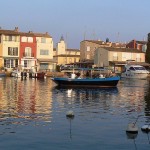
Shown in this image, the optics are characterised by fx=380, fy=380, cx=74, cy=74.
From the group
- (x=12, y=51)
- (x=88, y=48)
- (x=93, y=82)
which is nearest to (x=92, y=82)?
(x=93, y=82)

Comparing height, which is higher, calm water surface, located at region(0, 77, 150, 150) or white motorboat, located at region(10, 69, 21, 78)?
white motorboat, located at region(10, 69, 21, 78)

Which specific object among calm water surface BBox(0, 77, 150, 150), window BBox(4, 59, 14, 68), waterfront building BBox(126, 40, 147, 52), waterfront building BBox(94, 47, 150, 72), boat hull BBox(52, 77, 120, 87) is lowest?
calm water surface BBox(0, 77, 150, 150)

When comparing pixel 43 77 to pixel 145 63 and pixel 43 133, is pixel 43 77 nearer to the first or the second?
pixel 145 63

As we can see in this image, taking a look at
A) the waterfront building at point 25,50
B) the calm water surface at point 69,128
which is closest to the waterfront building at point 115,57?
the waterfront building at point 25,50

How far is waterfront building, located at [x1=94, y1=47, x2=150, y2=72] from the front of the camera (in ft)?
367

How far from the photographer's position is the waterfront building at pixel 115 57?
112m

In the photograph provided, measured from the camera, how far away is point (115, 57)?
113m

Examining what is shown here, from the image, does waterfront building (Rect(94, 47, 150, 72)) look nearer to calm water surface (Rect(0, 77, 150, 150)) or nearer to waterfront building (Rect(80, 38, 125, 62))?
waterfront building (Rect(80, 38, 125, 62))

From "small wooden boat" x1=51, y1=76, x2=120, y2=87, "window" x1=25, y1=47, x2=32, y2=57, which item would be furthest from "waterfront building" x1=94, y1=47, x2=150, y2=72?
"small wooden boat" x1=51, y1=76, x2=120, y2=87

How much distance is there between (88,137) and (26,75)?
70.3 metres

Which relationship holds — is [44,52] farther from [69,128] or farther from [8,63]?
[69,128]

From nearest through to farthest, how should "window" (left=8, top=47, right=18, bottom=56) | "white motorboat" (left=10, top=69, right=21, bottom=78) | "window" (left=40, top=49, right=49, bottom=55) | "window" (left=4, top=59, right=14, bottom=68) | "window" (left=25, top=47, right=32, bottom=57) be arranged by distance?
"white motorboat" (left=10, top=69, right=21, bottom=78) → "window" (left=4, top=59, right=14, bottom=68) → "window" (left=8, top=47, right=18, bottom=56) → "window" (left=25, top=47, right=32, bottom=57) → "window" (left=40, top=49, right=49, bottom=55)

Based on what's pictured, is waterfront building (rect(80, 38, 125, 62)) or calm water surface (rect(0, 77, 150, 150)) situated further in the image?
waterfront building (rect(80, 38, 125, 62))

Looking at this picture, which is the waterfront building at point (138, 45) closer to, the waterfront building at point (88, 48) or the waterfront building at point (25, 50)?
the waterfront building at point (88, 48)
